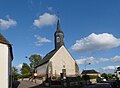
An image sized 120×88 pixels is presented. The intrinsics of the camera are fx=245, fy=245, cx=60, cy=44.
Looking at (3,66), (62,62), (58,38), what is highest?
(58,38)

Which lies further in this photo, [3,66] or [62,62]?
[62,62]

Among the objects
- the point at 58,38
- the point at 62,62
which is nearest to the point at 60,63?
the point at 62,62

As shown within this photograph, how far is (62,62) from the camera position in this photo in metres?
69.4

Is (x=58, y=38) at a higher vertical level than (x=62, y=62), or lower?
higher

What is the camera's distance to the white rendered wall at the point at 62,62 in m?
68.3

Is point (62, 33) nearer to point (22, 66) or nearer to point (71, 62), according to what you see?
point (71, 62)

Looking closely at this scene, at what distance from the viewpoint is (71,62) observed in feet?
232

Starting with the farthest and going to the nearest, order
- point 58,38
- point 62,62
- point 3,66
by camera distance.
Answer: point 58,38
point 62,62
point 3,66

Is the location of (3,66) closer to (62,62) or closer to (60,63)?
(60,63)

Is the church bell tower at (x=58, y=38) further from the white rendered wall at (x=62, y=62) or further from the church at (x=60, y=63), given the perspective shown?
the white rendered wall at (x=62, y=62)

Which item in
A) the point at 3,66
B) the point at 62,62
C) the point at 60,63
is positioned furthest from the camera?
the point at 62,62

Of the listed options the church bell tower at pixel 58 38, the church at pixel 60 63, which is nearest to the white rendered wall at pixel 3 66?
the church at pixel 60 63

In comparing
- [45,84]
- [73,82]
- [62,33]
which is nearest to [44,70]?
[62,33]

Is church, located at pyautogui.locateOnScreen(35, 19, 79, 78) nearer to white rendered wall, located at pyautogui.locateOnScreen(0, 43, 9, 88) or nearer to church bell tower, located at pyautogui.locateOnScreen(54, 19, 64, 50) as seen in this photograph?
church bell tower, located at pyautogui.locateOnScreen(54, 19, 64, 50)
